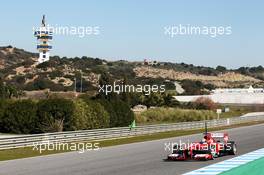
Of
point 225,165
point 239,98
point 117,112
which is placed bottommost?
point 225,165

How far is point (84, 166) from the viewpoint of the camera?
51.7 feet

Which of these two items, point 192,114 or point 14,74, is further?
point 14,74

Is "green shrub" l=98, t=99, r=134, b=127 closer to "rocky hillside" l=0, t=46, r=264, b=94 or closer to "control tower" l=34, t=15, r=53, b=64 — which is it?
"rocky hillside" l=0, t=46, r=264, b=94

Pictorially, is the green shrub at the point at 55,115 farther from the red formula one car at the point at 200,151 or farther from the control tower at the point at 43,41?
the control tower at the point at 43,41

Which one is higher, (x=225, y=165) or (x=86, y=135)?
(x=86, y=135)

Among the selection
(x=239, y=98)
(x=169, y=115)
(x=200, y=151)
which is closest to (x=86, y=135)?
(x=200, y=151)

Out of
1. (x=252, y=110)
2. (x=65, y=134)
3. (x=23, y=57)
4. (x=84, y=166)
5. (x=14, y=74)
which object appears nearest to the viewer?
(x=84, y=166)

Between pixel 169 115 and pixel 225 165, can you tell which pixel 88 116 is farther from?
pixel 225 165

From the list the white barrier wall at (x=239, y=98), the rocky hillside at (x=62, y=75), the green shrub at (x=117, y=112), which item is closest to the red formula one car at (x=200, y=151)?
the green shrub at (x=117, y=112)

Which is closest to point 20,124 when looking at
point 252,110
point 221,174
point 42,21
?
point 221,174

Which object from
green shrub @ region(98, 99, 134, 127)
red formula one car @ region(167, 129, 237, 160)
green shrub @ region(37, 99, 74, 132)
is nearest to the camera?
red formula one car @ region(167, 129, 237, 160)

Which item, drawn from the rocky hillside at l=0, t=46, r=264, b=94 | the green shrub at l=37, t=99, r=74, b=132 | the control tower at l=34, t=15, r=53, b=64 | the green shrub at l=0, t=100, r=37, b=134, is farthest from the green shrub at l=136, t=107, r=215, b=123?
the control tower at l=34, t=15, r=53, b=64

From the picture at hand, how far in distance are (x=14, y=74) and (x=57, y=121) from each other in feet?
290

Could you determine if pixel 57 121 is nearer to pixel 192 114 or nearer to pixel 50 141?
pixel 50 141
